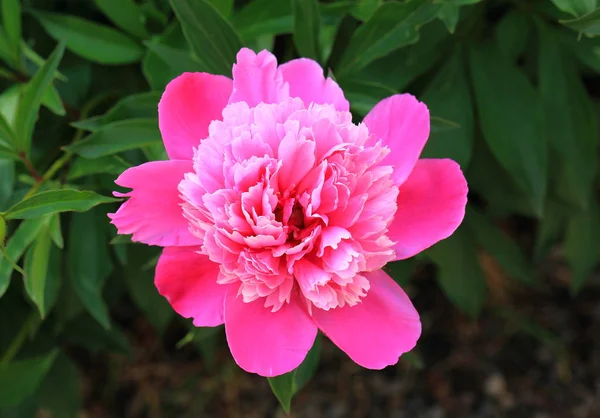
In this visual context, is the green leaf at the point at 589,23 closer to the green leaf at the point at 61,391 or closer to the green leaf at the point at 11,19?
the green leaf at the point at 11,19

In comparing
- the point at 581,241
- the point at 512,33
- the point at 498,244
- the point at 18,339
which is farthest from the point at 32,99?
the point at 581,241

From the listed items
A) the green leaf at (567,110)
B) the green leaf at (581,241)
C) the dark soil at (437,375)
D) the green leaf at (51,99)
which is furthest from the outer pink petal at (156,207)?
the dark soil at (437,375)

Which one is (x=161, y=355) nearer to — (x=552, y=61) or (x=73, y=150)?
(x=73, y=150)

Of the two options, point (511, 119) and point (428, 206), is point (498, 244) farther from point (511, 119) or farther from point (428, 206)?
point (428, 206)

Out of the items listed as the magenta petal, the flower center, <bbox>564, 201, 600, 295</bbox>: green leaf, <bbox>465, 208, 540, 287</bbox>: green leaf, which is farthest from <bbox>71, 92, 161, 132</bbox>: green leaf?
<bbox>564, 201, 600, 295</bbox>: green leaf

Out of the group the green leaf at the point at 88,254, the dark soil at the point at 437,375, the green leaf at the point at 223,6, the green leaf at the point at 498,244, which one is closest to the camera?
the green leaf at the point at 223,6
